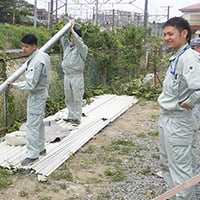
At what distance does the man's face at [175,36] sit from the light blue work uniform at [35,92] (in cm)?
194

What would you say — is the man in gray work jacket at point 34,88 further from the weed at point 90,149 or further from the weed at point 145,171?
the weed at point 145,171

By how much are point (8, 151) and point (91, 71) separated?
5.53 meters

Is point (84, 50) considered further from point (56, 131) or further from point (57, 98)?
point (57, 98)

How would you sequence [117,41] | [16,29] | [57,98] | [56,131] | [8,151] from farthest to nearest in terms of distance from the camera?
[16,29]
[117,41]
[57,98]
[56,131]
[8,151]

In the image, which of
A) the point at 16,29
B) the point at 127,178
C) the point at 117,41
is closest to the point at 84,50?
the point at 127,178

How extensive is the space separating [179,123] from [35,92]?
2186 millimetres

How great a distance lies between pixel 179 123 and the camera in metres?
3.07

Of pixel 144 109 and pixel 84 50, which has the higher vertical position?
pixel 84 50

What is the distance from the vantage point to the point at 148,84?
1100 cm

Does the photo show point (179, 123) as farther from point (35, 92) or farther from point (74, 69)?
point (74, 69)

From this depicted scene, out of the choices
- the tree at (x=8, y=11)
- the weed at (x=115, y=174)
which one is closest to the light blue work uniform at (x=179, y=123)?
the weed at (x=115, y=174)

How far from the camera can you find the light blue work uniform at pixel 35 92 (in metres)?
4.48

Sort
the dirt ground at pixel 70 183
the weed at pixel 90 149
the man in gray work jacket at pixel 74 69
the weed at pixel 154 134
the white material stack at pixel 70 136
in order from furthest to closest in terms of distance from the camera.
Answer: the weed at pixel 154 134 → the man in gray work jacket at pixel 74 69 → the weed at pixel 90 149 → the white material stack at pixel 70 136 → the dirt ground at pixel 70 183

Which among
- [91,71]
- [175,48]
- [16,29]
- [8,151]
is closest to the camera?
[175,48]
